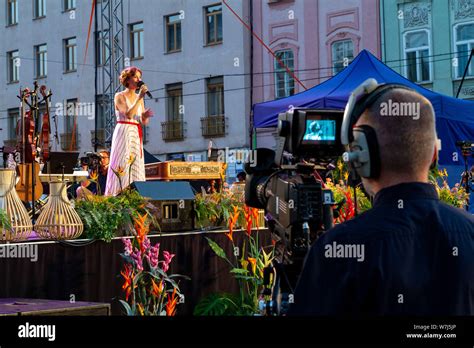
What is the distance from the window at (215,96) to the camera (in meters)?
28.8

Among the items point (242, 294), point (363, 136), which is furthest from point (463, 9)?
point (363, 136)

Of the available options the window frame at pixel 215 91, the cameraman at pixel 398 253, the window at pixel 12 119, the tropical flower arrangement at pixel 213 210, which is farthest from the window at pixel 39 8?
the cameraman at pixel 398 253

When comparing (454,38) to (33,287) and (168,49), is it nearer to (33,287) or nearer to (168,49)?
(168,49)

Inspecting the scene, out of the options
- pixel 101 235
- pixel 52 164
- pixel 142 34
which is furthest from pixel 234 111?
pixel 101 235

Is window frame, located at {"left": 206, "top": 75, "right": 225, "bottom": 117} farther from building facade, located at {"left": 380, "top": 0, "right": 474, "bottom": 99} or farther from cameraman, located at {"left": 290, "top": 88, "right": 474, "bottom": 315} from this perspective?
cameraman, located at {"left": 290, "top": 88, "right": 474, "bottom": 315}

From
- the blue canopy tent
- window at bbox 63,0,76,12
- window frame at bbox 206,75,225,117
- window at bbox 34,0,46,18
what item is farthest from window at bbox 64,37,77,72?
the blue canopy tent

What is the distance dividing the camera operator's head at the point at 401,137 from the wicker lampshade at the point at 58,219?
4.02m

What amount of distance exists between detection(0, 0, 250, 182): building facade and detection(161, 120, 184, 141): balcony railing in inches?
1.3

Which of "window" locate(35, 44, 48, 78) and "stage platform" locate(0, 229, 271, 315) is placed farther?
"window" locate(35, 44, 48, 78)

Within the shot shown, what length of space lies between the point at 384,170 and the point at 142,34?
30009 millimetres

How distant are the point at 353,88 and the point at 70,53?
23695 millimetres

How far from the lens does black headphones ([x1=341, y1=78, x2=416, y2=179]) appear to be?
2027mm

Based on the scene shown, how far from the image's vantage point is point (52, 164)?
12375 millimetres

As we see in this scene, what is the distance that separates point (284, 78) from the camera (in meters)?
27.5
